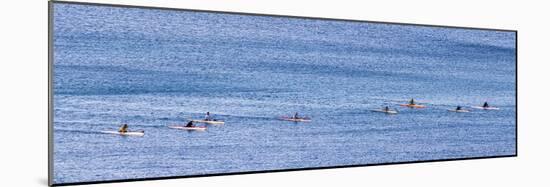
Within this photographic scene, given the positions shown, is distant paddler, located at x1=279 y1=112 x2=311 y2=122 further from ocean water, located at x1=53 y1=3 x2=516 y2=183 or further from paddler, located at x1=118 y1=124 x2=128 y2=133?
paddler, located at x1=118 y1=124 x2=128 y2=133

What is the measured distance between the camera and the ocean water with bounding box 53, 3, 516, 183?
8414 millimetres

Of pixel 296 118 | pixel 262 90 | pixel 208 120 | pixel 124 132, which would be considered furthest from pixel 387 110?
pixel 124 132

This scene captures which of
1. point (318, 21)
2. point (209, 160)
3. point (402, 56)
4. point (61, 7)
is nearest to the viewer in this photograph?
point (61, 7)

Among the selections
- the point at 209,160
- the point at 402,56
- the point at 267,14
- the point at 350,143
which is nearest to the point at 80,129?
the point at 209,160

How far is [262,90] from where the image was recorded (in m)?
9.32

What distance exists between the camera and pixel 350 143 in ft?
32.4

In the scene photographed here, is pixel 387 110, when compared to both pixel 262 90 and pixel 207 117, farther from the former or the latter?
pixel 207 117

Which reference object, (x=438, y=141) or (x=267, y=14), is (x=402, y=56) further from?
(x=267, y=14)

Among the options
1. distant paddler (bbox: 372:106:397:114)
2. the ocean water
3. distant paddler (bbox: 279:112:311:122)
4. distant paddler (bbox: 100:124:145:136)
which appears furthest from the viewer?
distant paddler (bbox: 372:106:397:114)

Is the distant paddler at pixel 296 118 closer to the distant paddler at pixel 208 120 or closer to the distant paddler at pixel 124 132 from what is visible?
the distant paddler at pixel 208 120

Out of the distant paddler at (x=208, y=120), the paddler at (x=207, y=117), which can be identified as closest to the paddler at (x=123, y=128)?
the distant paddler at (x=208, y=120)

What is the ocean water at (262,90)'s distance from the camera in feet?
27.6

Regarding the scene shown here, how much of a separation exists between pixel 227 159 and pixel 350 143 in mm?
1488

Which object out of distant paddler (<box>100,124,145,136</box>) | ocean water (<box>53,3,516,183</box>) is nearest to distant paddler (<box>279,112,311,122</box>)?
ocean water (<box>53,3,516,183</box>)
